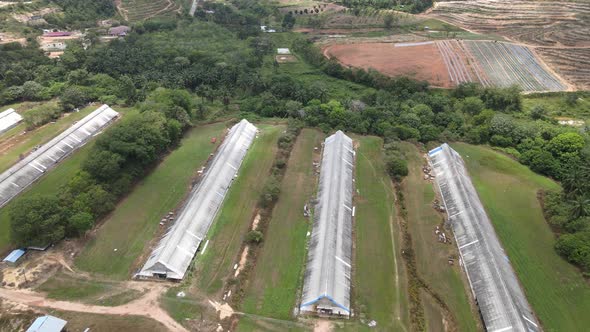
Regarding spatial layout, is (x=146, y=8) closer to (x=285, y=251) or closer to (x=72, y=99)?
(x=72, y=99)

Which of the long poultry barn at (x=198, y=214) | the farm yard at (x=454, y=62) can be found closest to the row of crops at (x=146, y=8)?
the farm yard at (x=454, y=62)

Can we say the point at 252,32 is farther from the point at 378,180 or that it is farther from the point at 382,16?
the point at 378,180

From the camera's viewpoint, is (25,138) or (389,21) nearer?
(25,138)

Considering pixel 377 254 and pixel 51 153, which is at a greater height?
pixel 51 153

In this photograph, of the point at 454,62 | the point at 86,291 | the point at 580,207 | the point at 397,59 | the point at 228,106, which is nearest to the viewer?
the point at 86,291

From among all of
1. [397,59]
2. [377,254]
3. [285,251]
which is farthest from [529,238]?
[397,59]
